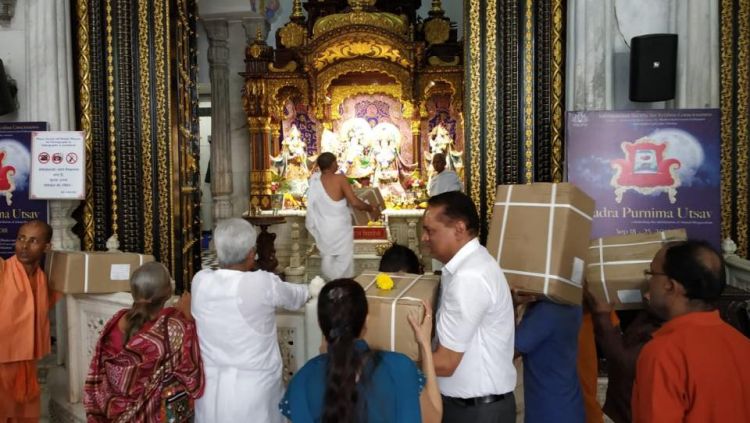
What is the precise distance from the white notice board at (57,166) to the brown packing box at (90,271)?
1347 millimetres

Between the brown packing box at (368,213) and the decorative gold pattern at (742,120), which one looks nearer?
the decorative gold pattern at (742,120)

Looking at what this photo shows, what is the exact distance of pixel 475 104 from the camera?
5477 millimetres

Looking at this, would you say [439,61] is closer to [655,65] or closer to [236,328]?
[655,65]

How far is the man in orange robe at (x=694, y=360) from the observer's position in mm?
1835

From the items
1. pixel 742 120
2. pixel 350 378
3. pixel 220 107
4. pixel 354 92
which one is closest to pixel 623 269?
pixel 350 378

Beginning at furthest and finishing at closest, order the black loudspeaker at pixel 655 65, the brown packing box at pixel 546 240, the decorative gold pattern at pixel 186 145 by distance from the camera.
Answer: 1. the decorative gold pattern at pixel 186 145
2. the black loudspeaker at pixel 655 65
3. the brown packing box at pixel 546 240

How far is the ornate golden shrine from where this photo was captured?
10516 mm

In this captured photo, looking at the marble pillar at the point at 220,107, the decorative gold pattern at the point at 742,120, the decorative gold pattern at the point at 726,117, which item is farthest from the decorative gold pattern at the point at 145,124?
the marble pillar at the point at 220,107

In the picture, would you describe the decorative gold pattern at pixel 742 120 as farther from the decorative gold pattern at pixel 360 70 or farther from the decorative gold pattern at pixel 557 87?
the decorative gold pattern at pixel 360 70

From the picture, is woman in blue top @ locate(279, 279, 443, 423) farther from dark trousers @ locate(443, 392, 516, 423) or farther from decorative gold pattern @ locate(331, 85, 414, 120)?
decorative gold pattern @ locate(331, 85, 414, 120)

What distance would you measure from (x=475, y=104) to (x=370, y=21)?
5.43 metres

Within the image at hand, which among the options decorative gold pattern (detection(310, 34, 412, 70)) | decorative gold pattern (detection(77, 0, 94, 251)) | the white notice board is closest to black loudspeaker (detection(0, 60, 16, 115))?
the white notice board

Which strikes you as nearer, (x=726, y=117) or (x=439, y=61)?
(x=726, y=117)

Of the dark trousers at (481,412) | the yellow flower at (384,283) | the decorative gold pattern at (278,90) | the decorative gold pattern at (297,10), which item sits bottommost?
the dark trousers at (481,412)
